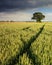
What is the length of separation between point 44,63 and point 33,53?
1726 millimetres

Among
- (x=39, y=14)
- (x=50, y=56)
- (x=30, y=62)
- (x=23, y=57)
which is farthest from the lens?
(x=39, y=14)

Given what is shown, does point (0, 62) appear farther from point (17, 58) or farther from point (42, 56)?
point (42, 56)

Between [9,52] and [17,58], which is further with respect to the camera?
[9,52]

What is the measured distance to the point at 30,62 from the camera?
9.44 meters

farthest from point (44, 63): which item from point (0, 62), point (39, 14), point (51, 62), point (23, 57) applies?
point (39, 14)

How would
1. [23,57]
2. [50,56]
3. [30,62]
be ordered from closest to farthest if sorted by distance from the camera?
[30,62] → [23,57] → [50,56]

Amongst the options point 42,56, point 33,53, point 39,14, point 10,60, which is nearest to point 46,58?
point 42,56

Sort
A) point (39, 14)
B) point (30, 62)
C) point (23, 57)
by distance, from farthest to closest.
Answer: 1. point (39, 14)
2. point (23, 57)
3. point (30, 62)

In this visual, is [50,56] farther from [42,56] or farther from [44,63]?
[44,63]

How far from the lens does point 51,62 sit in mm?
9875

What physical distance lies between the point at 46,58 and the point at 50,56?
54 centimetres

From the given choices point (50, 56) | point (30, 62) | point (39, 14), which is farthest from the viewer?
point (39, 14)

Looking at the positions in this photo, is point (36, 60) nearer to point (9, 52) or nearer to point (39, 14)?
point (9, 52)

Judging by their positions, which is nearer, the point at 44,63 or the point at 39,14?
the point at 44,63
